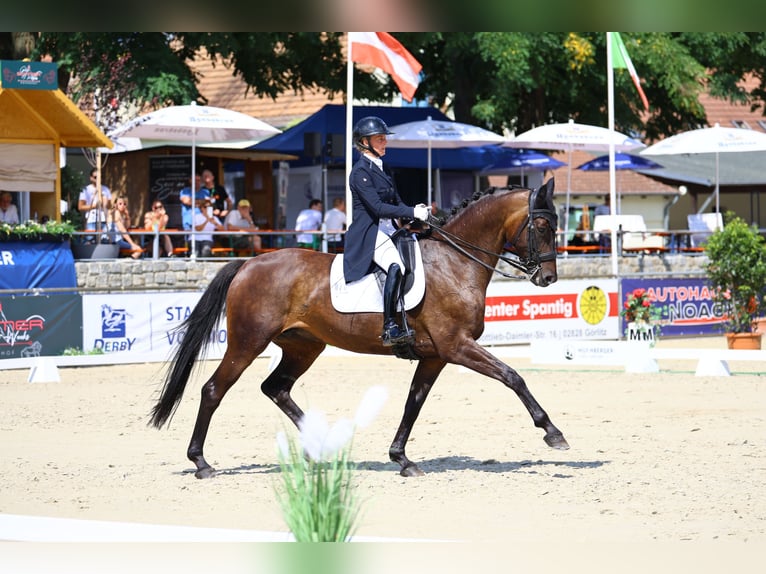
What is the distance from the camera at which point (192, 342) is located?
893 cm

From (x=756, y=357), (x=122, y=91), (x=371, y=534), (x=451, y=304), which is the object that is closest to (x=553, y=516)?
(x=371, y=534)

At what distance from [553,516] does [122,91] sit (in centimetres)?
1992

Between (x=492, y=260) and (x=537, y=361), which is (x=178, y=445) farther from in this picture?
(x=537, y=361)

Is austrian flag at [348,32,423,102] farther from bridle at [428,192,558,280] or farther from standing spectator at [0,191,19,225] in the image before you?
bridle at [428,192,558,280]

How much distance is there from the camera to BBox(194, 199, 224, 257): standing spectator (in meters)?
20.2

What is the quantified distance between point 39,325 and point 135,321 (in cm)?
152

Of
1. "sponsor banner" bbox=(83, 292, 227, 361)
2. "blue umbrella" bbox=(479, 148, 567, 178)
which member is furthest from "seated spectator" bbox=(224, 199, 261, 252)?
"blue umbrella" bbox=(479, 148, 567, 178)

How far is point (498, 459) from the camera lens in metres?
9.41

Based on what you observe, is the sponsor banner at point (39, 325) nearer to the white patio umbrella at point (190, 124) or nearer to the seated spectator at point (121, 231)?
the seated spectator at point (121, 231)

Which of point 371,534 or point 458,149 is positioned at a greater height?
point 458,149

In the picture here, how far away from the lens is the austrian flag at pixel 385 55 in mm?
19688

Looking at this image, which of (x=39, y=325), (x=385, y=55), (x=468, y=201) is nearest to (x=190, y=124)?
(x=385, y=55)

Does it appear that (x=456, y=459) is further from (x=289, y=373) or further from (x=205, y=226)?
(x=205, y=226)

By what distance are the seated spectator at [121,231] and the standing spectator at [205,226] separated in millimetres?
1023
